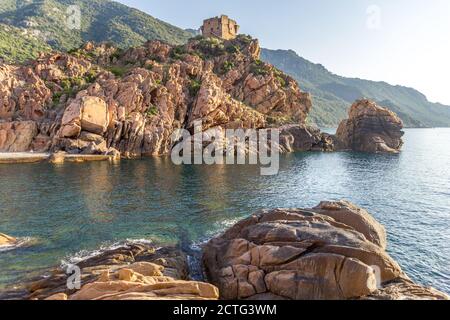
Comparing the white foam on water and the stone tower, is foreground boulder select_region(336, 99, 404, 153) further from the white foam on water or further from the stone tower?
the white foam on water

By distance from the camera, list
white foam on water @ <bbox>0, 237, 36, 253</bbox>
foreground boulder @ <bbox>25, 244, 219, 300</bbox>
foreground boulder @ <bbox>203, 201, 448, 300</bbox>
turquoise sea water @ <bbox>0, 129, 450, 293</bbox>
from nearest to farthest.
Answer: foreground boulder @ <bbox>25, 244, 219, 300</bbox>
foreground boulder @ <bbox>203, 201, 448, 300</bbox>
white foam on water @ <bbox>0, 237, 36, 253</bbox>
turquoise sea water @ <bbox>0, 129, 450, 293</bbox>

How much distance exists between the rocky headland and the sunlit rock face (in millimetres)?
296

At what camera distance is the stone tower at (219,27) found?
175000 mm

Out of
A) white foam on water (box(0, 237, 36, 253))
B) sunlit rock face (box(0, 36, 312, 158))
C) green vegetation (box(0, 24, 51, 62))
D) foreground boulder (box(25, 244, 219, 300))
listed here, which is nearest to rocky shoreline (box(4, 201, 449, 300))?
foreground boulder (box(25, 244, 219, 300))

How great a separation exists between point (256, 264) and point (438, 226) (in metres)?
28.6

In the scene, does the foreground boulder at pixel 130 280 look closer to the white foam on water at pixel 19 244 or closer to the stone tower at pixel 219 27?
the white foam on water at pixel 19 244

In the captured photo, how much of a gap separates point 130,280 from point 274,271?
28.9ft

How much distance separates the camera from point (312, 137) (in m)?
120

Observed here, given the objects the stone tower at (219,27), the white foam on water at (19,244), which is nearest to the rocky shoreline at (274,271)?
the white foam on water at (19,244)

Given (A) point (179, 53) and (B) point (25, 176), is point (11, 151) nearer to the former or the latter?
(B) point (25, 176)

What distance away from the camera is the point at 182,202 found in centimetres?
4391

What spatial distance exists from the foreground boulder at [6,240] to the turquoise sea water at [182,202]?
1.86 meters

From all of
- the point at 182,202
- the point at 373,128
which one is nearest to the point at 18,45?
the point at 182,202

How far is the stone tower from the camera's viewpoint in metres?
175
